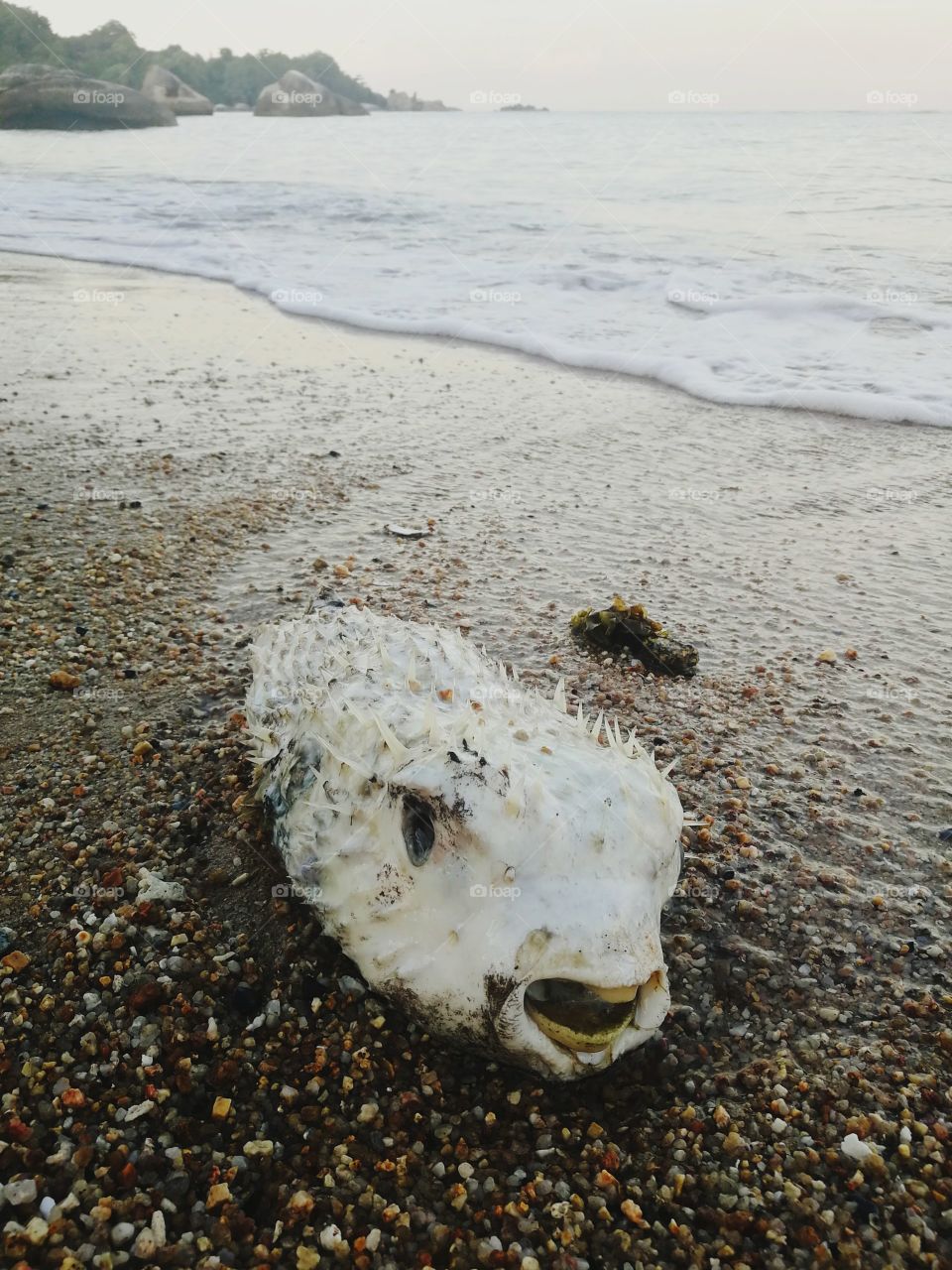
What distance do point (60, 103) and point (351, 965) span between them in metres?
67.1

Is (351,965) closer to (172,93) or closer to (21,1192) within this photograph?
(21,1192)

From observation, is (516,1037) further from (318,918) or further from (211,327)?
(211,327)

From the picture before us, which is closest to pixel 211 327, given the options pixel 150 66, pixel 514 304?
pixel 514 304

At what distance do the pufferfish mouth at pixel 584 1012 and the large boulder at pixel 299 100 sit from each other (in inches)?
2780

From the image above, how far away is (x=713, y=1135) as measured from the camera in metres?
2.19

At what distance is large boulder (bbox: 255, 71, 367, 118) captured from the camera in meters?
67.7

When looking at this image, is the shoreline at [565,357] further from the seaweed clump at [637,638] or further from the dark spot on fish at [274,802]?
the dark spot on fish at [274,802]

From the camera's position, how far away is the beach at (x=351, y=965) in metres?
2.03

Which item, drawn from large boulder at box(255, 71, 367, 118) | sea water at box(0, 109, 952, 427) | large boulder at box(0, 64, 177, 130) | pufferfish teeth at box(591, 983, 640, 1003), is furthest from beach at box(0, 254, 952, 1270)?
large boulder at box(255, 71, 367, 118)

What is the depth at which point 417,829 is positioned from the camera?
2.23 metres

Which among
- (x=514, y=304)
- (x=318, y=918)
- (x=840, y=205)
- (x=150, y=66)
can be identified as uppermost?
(x=150, y=66)

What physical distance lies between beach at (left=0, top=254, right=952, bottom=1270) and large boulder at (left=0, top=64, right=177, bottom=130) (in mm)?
60851

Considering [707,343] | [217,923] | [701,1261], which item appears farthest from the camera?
[707,343]

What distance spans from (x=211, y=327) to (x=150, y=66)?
295 ft
